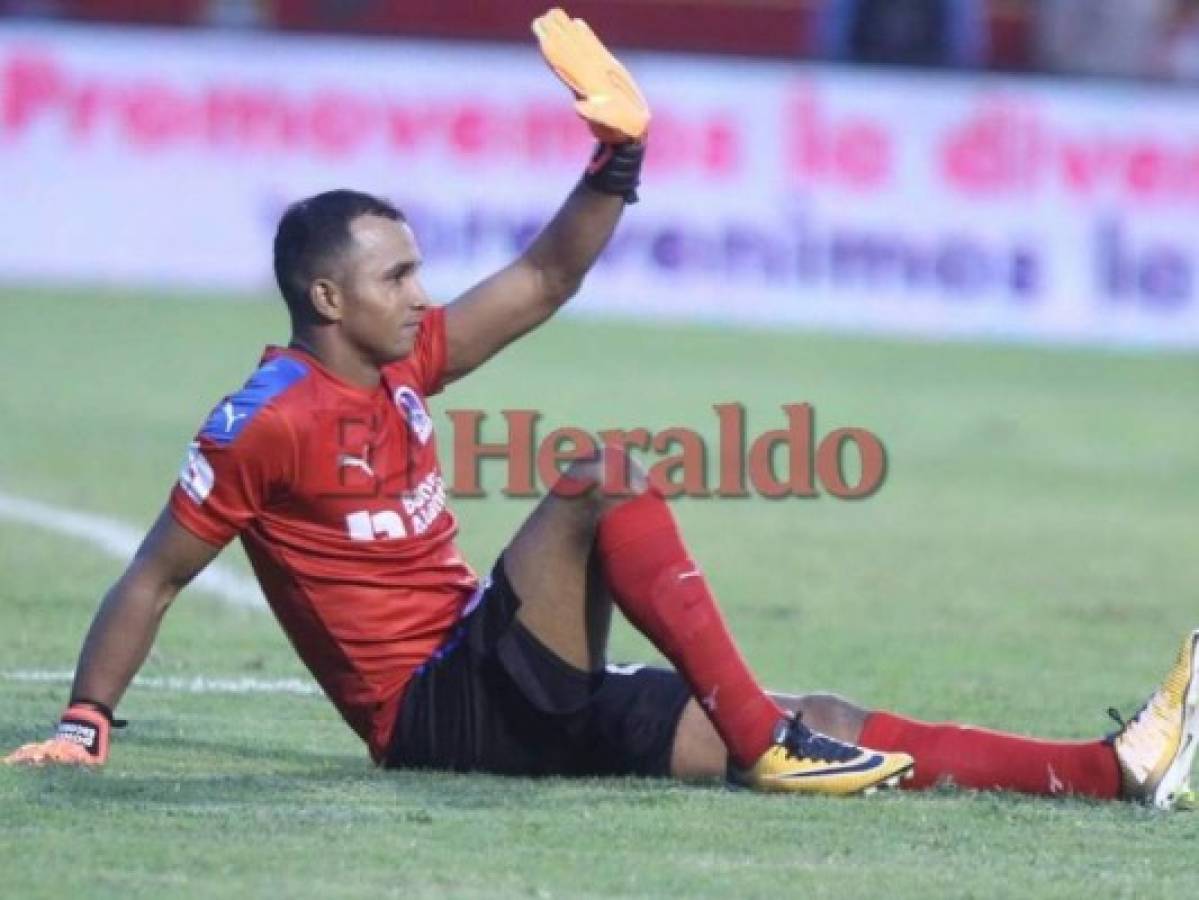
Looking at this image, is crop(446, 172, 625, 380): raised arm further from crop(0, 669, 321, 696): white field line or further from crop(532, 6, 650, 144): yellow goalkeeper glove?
crop(0, 669, 321, 696): white field line

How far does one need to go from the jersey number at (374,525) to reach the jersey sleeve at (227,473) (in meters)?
0.21

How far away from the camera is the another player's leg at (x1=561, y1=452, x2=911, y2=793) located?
20.2 ft

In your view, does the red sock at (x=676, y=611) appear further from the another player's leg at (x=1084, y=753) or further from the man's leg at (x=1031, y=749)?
the another player's leg at (x=1084, y=753)

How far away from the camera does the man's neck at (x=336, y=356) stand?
6465 millimetres

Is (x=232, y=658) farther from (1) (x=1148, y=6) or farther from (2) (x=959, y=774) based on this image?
(1) (x=1148, y=6)

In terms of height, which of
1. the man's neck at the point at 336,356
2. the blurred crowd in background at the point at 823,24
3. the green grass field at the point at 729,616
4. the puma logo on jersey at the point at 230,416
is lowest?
A: the green grass field at the point at 729,616

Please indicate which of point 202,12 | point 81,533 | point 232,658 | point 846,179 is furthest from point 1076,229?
point 232,658

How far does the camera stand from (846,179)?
19.1m

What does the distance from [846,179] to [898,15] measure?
1.78m

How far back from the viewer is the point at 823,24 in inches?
840

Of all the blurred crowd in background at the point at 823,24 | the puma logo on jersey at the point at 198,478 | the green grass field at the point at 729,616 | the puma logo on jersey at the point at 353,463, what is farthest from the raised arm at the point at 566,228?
the blurred crowd in background at the point at 823,24

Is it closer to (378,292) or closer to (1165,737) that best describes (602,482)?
(378,292)

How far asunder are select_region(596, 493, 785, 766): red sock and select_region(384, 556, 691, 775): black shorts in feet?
0.77

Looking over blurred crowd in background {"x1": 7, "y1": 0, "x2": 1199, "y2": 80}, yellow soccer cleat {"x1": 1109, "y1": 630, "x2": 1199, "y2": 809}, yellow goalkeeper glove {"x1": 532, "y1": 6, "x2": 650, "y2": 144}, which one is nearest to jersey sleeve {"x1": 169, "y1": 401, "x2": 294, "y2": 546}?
yellow goalkeeper glove {"x1": 532, "y1": 6, "x2": 650, "y2": 144}
